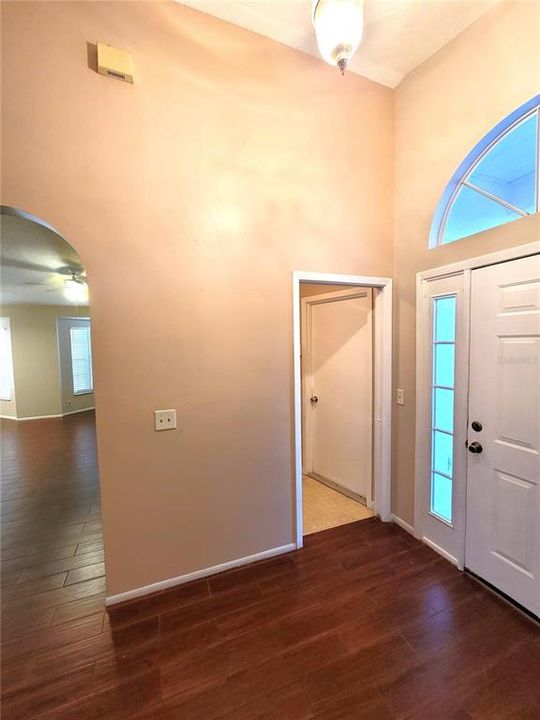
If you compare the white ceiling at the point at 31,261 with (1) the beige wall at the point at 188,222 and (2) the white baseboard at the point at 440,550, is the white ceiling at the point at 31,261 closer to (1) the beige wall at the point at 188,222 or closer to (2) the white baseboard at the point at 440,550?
(1) the beige wall at the point at 188,222

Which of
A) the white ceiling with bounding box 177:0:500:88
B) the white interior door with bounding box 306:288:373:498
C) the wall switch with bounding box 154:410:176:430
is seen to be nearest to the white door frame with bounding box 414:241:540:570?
the white interior door with bounding box 306:288:373:498

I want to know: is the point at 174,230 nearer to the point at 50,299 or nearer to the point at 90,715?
the point at 90,715

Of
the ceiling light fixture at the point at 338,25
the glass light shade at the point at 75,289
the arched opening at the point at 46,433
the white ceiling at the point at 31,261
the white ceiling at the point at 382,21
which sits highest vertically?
the white ceiling at the point at 382,21

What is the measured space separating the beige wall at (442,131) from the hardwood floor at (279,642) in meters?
0.78

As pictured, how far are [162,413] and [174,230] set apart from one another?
3.81 ft

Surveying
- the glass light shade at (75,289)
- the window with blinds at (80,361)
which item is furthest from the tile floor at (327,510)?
the window with blinds at (80,361)

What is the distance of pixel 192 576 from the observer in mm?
2041

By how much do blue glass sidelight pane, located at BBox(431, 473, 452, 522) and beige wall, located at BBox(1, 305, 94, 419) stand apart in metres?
7.78

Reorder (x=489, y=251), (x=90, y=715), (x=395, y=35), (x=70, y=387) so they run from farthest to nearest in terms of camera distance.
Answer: (x=70, y=387) < (x=395, y=35) < (x=489, y=251) < (x=90, y=715)

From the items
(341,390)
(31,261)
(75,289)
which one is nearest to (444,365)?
(341,390)

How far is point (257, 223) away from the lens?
2.06 meters

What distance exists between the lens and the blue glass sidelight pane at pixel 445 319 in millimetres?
2090

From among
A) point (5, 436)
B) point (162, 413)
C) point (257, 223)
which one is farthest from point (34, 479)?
point (257, 223)

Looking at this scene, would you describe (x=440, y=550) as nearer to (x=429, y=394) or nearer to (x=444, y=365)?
(x=429, y=394)
